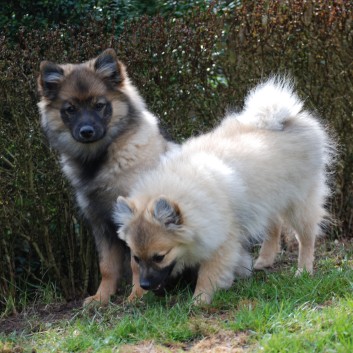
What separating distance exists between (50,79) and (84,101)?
12.8 inches

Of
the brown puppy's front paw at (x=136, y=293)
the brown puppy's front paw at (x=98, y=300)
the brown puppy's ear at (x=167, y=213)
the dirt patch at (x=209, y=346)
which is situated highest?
the brown puppy's ear at (x=167, y=213)

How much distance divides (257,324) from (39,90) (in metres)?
2.63

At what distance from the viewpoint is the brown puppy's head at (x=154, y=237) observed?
200 inches

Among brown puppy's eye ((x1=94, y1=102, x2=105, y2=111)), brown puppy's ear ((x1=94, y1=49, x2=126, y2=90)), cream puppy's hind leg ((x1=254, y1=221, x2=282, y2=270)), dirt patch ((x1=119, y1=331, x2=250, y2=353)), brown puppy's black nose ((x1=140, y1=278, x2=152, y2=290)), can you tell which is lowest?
cream puppy's hind leg ((x1=254, y1=221, x2=282, y2=270))

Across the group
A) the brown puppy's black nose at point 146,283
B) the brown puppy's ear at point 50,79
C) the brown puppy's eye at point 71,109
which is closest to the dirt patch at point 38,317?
the brown puppy's black nose at point 146,283

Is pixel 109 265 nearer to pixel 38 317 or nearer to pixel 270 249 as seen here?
pixel 38 317

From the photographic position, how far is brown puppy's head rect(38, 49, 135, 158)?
570cm

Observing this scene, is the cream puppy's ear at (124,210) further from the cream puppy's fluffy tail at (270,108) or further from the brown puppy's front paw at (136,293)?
the cream puppy's fluffy tail at (270,108)

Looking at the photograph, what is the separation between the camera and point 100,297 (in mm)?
5867

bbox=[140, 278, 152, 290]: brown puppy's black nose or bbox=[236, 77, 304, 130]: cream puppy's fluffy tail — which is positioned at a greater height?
bbox=[236, 77, 304, 130]: cream puppy's fluffy tail

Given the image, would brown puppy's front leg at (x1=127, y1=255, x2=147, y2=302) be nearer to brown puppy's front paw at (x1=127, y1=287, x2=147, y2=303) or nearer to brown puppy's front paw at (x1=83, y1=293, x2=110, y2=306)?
brown puppy's front paw at (x1=127, y1=287, x2=147, y2=303)

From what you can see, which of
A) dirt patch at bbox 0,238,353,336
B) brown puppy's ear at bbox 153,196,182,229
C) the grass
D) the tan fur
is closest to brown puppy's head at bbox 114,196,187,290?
brown puppy's ear at bbox 153,196,182,229

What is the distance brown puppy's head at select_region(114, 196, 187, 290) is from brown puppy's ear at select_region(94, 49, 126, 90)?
1.14m

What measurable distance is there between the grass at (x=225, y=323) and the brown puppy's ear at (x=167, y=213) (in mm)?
567
